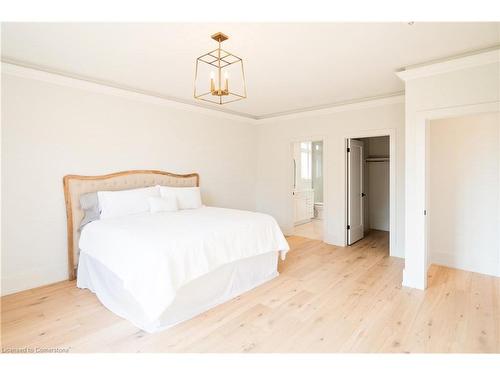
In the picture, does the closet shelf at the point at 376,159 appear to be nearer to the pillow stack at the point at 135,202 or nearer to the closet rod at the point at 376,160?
the closet rod at the point at 376,160

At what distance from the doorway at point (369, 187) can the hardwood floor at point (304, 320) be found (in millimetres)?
1835

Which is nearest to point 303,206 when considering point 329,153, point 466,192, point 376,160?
point 376,160

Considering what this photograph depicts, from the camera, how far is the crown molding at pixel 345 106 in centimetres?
424

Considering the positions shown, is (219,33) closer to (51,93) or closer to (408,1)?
(408,1)

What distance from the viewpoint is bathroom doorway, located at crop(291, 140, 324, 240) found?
21.4 feet

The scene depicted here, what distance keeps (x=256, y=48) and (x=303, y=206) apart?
477 centimetres

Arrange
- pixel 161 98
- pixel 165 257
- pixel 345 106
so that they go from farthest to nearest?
pixel 345 106 < pixel 161 98 < pixel 165 257

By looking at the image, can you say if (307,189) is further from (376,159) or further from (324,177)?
(324,177)

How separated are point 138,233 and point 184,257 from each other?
1.83ft

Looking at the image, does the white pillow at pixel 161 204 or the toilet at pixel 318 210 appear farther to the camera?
the toilet at pixel 318 210

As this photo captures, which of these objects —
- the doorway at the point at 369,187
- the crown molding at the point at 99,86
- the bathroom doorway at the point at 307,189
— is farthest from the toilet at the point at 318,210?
the crown molding at the point at 99,86

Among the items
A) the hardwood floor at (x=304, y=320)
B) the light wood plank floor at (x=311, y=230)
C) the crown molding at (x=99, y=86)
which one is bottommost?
the hardwood floor at (x=304, y=320)

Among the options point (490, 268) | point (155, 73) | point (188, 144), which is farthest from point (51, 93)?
point (490, 268)

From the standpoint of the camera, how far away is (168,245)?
7.65 ft
